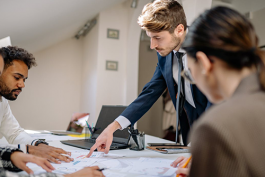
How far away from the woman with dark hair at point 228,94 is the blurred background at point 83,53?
→ 6.26 ft

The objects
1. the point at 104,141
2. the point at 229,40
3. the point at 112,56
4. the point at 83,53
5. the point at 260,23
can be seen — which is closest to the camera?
the point at 229,40

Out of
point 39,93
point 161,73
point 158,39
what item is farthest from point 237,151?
point 39,93

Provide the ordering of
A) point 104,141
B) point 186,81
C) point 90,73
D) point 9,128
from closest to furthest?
point 104,141 < point 186,81 < point 9,128 < point 90,73

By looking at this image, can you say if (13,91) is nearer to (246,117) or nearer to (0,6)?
(0,6)

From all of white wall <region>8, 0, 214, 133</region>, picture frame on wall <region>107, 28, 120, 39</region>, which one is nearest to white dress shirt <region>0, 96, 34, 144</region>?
white wall <region>8, 0, 214, 133</region>

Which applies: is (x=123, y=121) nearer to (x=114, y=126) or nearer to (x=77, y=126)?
(x=114, y=126)

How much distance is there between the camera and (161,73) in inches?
59.4

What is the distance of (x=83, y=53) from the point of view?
219 inches

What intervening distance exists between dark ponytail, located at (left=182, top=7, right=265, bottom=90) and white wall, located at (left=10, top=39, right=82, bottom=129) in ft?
17.0

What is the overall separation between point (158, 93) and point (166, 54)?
0.28 m

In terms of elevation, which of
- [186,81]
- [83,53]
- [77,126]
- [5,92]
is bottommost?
[77,126]

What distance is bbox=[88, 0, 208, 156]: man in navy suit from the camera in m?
1.25

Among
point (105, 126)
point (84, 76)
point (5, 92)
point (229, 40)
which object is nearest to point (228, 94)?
point (229, 40)

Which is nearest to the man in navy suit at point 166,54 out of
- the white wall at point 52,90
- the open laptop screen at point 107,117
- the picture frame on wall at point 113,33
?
the open laptop screen at point 107,117
